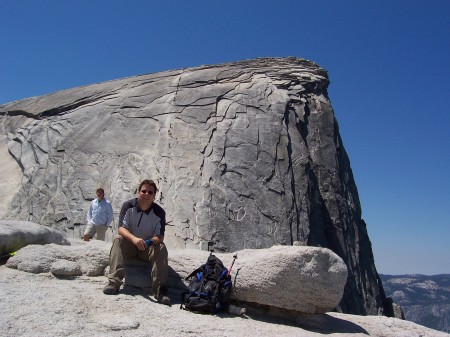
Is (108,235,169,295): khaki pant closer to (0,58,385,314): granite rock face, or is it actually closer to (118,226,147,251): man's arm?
(118,226,147,251): man's arm

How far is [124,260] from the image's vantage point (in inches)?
255

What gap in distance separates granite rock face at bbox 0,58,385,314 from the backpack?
6168 millimetres

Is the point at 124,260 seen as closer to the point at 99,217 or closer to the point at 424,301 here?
the point at 99,217

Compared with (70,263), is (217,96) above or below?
above

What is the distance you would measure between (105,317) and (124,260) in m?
1.39

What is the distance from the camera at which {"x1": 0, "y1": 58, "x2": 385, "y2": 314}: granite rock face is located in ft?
44.4

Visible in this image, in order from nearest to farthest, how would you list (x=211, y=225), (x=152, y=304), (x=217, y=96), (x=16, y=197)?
(x=152, y=304) → (x=211, y=225) → (x=16, y=197) → (x=217, y=96)

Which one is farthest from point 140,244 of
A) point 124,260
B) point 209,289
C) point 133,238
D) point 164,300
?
point 209,289

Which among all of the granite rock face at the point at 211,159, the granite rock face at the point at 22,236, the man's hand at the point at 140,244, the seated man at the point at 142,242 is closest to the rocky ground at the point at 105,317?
the seated man at the point at 142,242

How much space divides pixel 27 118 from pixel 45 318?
15.4 m

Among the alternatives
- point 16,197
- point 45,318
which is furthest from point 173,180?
point 45,318

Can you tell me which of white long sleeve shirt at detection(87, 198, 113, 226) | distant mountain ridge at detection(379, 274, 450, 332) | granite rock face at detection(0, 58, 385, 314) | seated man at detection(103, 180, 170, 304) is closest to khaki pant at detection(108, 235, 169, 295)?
seated man at detection(103, 180, 170, 304)

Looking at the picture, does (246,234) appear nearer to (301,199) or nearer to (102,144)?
(301,199)

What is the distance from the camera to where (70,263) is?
660 cm
